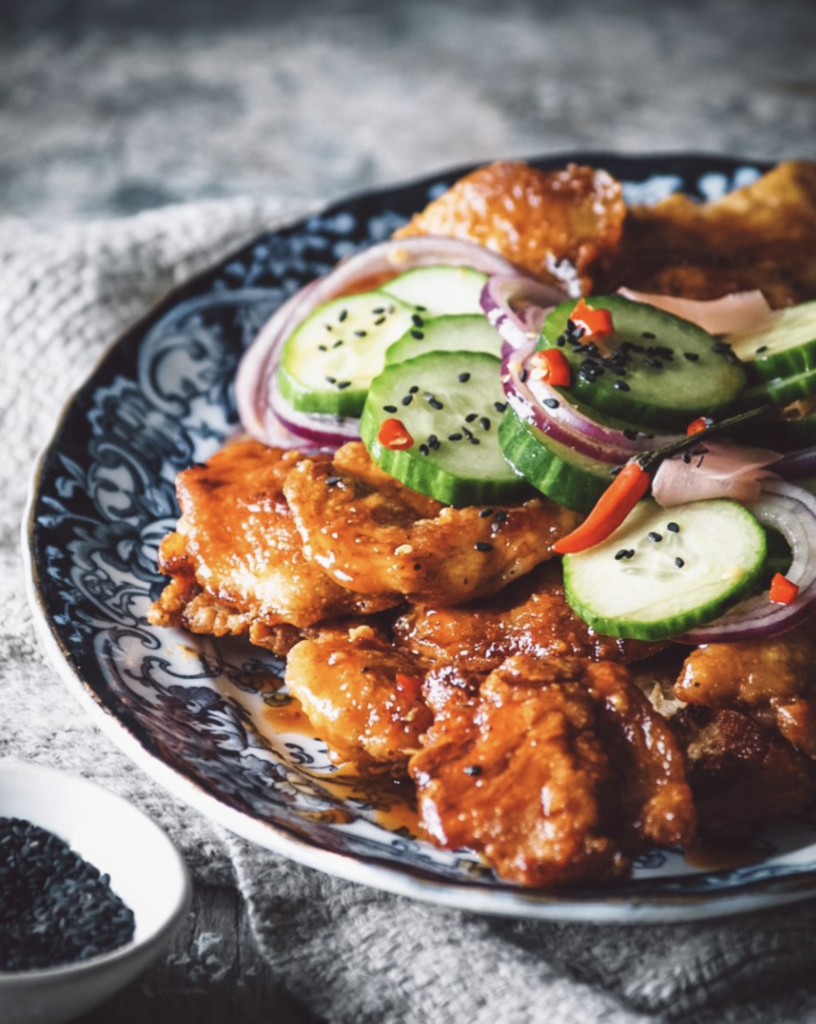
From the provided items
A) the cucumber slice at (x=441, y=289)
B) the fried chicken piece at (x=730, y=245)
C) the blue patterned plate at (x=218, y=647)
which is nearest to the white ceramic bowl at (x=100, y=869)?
A: the blue patterned plate at (x=218, y=647)

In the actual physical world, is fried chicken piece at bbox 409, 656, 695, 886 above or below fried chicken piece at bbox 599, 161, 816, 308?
below

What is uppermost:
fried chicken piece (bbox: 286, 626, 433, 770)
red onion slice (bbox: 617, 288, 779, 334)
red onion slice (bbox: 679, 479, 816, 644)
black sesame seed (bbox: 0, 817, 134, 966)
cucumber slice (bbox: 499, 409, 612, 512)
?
red onion slice (bbox: 617, 288, 779, 334)

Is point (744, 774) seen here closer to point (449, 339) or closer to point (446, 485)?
point (446, 485)

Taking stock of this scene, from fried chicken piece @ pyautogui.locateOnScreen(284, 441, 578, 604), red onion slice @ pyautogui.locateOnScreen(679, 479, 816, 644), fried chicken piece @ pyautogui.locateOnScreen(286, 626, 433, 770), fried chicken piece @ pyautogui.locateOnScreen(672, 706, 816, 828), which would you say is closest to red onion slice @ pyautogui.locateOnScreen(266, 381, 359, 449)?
fried chicken piece @ pyautogui.locateOnScreen(284, 441, 578, 604)

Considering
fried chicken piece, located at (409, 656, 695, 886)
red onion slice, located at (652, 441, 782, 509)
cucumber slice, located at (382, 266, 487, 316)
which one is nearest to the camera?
fried chicken piece, located at (409, 656, 695, 886)

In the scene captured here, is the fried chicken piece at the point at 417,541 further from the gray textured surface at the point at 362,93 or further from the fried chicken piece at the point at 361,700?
the gray textured surface at the point at 362,93

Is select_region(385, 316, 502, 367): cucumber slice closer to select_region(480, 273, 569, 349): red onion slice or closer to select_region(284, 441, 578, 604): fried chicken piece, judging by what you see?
select_region(480, 273, 569, 349): red onion slice

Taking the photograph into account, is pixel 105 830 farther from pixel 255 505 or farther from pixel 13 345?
pixel 13 345

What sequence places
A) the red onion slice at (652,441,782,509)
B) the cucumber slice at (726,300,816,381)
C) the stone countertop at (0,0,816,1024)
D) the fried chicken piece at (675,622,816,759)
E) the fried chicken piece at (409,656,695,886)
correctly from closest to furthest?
the fried chicken piece at (409,656,695,886), the fried chicken piece at (675,622,816,759), the red onion slice at (652,441,782,509), the cucumber slice at (726,300,816,381), the stone countertop at (0,0,816,1024)
